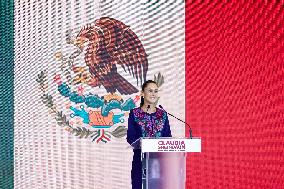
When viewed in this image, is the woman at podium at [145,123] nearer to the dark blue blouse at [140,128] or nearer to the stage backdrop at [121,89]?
the dark blue blouse at [140,128]

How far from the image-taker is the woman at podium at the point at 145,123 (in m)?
2.89

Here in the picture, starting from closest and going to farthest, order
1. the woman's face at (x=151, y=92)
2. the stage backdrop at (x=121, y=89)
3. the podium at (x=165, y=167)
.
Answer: the podium at (x=165, y=167)
the woman's face at (x=151, y=92)
the stage backdrop at (x=121, y=89)

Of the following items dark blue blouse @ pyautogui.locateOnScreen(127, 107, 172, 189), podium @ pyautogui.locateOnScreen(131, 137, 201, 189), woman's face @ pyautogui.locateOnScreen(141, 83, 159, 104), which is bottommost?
podium @ pyautogui.locateOnScreen(131, 137, 201, 189)

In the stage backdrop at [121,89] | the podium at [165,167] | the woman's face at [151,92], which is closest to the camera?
the podium at [165,167]

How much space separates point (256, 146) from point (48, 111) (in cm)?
208

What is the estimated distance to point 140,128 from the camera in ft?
9.61

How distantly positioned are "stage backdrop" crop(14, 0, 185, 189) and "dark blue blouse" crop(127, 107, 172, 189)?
1.33m

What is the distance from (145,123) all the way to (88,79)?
1.55m

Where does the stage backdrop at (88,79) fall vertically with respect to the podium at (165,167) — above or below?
above

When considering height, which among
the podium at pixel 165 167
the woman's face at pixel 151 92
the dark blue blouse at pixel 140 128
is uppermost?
the woman's face at pixel 151 92

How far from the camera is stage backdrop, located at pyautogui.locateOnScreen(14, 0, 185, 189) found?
430 cm

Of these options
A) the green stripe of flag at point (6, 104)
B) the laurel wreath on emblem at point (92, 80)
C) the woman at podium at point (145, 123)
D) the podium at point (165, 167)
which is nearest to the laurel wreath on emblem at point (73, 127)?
the laurel wreath on emblem at point (92, 80)

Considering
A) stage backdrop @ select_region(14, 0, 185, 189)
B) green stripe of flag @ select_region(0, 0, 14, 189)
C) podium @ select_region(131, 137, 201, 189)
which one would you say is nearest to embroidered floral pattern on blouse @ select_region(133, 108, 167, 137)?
podium @ select_region(131, 137, 201, 189)

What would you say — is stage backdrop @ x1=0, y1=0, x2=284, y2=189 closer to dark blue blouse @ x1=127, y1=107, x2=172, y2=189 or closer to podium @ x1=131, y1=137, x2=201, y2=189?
dark blue blouse @ x1=127, y1=107, x2=172, y2=189
